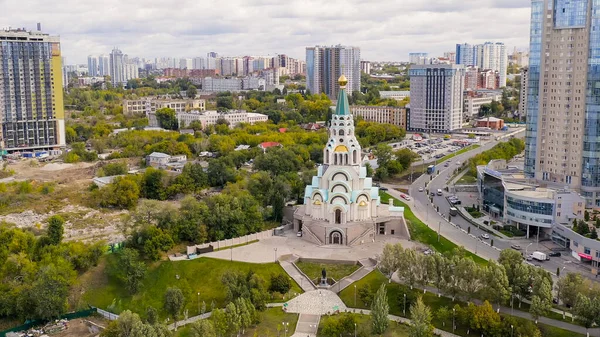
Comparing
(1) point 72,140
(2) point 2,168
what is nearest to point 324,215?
(2) point 2,168

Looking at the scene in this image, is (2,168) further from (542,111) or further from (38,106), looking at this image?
(542,111)

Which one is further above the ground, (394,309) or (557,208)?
(557,208)

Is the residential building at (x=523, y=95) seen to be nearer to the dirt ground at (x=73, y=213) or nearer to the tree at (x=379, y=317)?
the dirt ground at (x=73, y=213)

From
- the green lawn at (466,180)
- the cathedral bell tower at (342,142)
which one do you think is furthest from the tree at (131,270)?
the green lawn at (466,180)

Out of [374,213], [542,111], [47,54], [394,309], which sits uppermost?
[47,54]

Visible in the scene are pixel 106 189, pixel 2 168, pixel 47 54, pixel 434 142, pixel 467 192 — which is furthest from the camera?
pixel 434 142

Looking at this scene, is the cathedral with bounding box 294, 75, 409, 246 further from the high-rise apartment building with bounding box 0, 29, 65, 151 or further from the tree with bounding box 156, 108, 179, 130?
the tree with bounding box 156, 108, 179, 130
